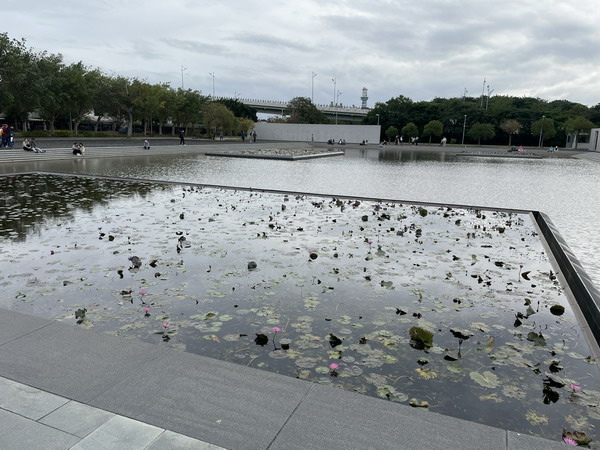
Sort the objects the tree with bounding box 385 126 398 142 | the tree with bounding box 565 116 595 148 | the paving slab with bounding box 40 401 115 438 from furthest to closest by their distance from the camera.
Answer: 1. the tree with bounding box 385 126 398 142
2. the tree with bounding box 565 116 595 148
3. the paving slab with bounding box 40 401 115 438

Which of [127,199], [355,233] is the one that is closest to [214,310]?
[355,233]

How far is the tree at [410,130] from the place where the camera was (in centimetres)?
8050

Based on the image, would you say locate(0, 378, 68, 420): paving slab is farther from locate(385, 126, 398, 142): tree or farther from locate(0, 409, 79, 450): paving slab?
locate(385, 126, 398, 142): tree

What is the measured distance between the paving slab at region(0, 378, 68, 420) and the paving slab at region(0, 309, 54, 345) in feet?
2.93

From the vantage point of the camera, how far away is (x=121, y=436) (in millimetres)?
2750

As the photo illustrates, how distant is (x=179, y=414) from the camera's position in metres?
2.99

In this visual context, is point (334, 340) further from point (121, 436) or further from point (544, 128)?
point (544, 128)

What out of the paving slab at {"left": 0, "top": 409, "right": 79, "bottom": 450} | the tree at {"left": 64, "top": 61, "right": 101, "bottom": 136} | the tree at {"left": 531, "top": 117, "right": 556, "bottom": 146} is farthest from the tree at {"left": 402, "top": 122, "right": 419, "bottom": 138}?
the paving slab at {"left": 0, "top": 409, "right": 79, "bottom": 450}

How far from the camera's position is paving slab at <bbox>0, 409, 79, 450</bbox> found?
265 cm

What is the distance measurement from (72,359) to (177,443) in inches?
59.7

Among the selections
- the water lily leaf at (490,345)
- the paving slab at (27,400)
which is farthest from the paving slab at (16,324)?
the water lily leaf at (490,345)

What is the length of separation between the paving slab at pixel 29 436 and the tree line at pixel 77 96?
4185 centimetres

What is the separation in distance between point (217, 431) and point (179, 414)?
13.4 inches

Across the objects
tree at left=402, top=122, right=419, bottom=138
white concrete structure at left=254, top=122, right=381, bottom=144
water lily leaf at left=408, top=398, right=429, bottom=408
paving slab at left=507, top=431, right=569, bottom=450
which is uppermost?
tree at left=402, top=122, right=419, bottom=138
